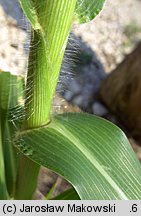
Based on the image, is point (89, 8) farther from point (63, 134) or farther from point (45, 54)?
point (63, 134)

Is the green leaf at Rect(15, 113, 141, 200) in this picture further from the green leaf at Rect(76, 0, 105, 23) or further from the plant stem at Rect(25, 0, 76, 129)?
the green leaf at Rect(76, 0, 105, 23)

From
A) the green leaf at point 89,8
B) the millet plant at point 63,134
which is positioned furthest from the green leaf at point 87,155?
the green leaf at point 89,8

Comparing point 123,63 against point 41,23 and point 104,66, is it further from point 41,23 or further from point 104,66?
point 41,23

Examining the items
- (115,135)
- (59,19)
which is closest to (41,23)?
(59,19)

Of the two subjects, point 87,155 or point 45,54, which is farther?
point 87,155

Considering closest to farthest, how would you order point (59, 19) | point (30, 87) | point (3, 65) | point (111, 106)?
point (59, 19), point (30, 87), point (3, 65), point (111, 106)

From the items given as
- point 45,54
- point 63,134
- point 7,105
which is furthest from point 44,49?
point 7,105

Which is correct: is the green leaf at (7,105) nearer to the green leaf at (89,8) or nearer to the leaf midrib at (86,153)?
the leaf midrib at (86,153)

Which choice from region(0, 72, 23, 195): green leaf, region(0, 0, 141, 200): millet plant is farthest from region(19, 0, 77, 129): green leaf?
region(0, 72, 23, 195): green leaf
